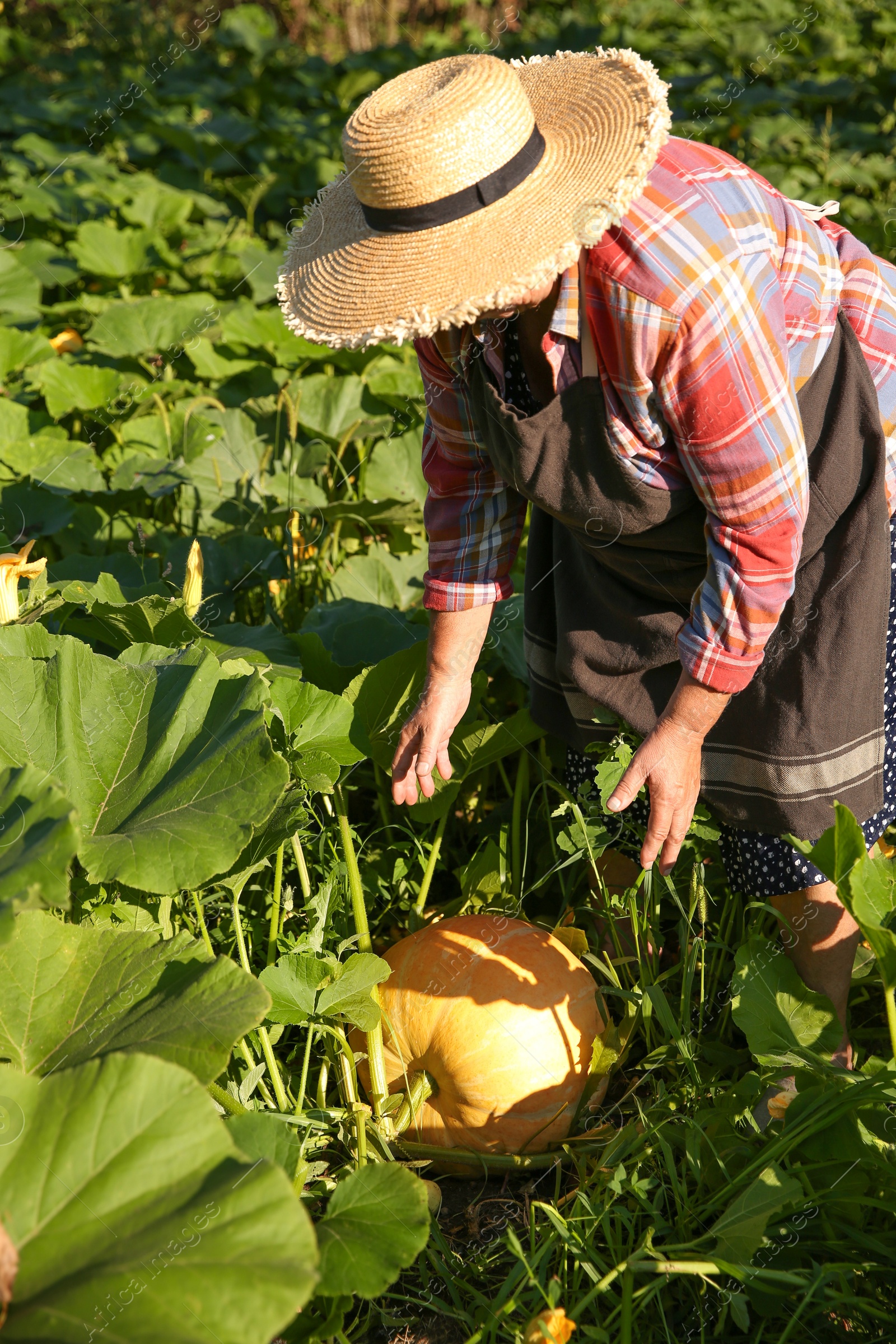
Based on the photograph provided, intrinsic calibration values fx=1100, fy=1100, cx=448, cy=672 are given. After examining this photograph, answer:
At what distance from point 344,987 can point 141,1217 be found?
0.55 metres

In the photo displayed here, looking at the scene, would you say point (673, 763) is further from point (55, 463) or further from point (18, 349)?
point (18, 349)

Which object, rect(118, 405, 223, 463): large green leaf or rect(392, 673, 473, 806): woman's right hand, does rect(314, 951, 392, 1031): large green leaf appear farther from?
rect(118, 405, 223, 463): large green leaf

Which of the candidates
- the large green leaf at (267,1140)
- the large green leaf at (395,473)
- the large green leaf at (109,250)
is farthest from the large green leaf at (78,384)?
the large green leaf at (267,1140)

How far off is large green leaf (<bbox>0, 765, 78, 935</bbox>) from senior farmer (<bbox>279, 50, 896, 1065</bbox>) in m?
0.61

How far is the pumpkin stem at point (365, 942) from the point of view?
5.36ft

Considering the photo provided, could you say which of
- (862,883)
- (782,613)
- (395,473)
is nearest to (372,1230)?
(862,883)

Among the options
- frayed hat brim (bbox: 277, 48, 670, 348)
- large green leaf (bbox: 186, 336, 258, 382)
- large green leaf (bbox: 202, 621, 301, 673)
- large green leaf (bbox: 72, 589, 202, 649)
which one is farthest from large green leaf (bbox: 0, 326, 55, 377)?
frayed hat brim (bbox: 277, 48, 670, 348)

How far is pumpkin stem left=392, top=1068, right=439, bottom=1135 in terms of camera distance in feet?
5.43

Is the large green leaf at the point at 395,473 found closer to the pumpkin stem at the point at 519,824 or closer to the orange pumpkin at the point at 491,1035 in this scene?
the pumpkin stem at the point at 519,824

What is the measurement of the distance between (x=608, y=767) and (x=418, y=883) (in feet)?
1.84

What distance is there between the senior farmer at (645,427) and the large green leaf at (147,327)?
1.83 m

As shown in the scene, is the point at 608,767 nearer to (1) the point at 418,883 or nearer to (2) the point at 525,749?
(2) the point at 525,749

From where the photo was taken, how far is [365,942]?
1.68 metres

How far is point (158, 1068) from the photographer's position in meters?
1.07
